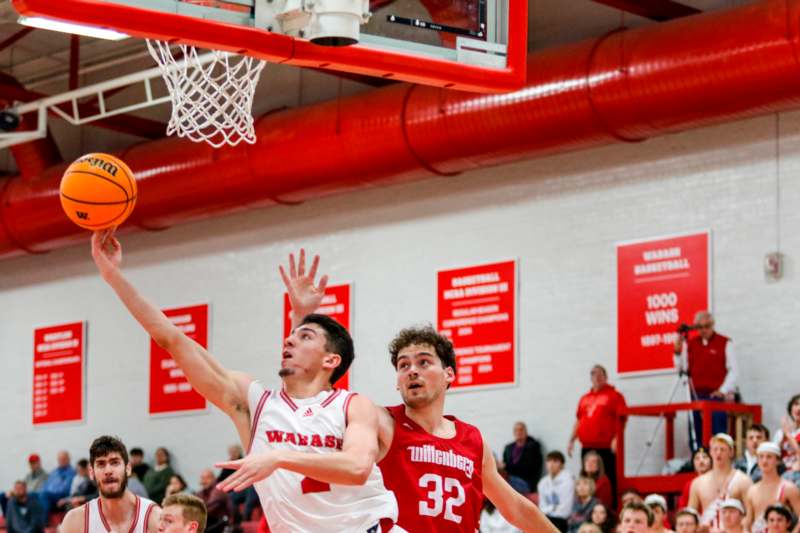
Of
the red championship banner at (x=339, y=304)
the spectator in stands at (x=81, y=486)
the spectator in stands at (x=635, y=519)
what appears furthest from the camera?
the spectator in stands at (x=81, y=486)

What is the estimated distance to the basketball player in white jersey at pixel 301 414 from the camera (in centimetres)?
593

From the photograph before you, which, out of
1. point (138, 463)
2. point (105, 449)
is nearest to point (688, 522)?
point (105, 449)

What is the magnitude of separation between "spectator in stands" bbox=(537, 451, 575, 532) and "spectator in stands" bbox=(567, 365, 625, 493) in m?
0.35

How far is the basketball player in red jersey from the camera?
21.0 ft

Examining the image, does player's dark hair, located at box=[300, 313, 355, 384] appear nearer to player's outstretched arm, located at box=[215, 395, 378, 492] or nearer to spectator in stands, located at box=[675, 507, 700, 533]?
player's outstretched arm, located at box=[215, 395, 378, 492]

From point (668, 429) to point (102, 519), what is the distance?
9.19 m

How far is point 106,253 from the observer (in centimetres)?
622

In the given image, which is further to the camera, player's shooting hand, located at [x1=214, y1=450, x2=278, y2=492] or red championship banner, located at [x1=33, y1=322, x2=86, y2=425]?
red championship banner, located at [x1=33, y1=322, x2=86, y2=425]

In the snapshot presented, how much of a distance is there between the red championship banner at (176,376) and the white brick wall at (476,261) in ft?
0.62

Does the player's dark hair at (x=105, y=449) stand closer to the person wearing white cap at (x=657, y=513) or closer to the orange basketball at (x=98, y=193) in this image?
the orange basketball at (x=98, y=193)

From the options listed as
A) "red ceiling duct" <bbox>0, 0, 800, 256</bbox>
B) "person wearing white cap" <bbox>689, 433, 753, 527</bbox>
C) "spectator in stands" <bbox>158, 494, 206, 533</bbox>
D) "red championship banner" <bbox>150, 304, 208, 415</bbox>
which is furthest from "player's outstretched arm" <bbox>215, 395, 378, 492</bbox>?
"red championship banner" <bbox>150, 304, 208, 415</bbox>

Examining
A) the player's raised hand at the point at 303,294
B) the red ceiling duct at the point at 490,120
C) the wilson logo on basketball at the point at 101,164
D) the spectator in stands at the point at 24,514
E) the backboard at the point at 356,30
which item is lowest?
the spectator in stands at the point at 24,514

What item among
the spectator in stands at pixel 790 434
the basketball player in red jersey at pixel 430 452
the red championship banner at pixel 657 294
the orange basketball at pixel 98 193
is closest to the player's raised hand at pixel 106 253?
the orange basketball at pixel 98 193

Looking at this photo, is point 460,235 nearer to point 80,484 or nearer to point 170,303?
point 170,303
